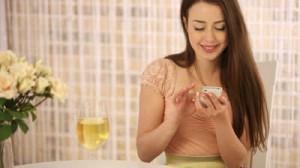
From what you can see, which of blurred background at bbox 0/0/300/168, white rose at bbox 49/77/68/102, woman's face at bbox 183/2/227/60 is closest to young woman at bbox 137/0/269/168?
woman's face at bbox 183/2/227/60

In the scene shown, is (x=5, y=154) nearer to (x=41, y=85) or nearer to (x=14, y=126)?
(x=14, y=126)

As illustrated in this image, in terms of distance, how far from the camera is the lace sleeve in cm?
203

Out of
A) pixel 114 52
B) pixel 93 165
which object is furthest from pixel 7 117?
pixel 114 52

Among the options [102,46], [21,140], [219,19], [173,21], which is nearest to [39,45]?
[102,46]

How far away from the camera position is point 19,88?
1154 mm

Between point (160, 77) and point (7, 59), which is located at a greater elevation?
point (7, 59)

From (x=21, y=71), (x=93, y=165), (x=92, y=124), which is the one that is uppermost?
(x=21, y=71)

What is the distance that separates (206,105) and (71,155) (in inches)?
94.4

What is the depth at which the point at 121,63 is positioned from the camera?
374 cm

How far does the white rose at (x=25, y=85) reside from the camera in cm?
115

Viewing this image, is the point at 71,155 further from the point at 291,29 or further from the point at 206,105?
the point at 206,105

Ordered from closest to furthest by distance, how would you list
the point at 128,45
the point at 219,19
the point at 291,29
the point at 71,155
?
the point at 219,19, the point at 291,29, the point at 128,45, the point at 71,155

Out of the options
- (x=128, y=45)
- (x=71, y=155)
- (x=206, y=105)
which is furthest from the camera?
(x=71, y=155)

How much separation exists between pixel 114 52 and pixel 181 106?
1991 mm
